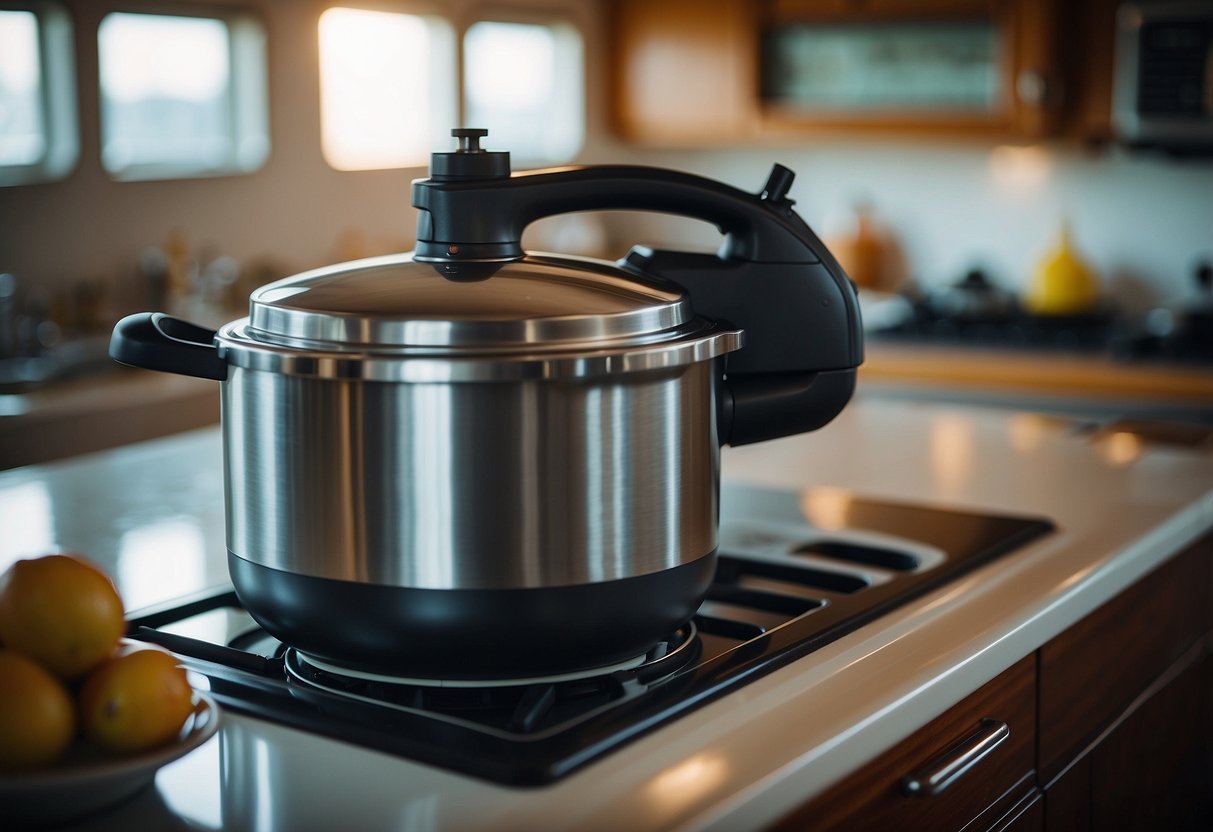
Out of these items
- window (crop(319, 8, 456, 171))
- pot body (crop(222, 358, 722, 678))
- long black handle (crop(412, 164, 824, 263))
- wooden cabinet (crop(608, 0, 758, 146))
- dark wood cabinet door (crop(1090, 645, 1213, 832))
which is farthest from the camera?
wooden cabinet (crop(608, 0, 758, 146))

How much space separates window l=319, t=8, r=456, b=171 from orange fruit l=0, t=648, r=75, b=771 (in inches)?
127

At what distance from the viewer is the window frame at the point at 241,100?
3406 mm

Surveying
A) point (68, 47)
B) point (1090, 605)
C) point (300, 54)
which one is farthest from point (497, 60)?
point (1090, 605)

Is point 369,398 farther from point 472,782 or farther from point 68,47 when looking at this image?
point 68,47

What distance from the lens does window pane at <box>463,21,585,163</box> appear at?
4.24 meters

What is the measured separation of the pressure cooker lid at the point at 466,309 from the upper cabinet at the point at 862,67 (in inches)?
114

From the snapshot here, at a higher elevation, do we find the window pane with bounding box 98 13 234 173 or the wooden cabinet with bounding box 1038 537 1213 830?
the window pane with bounding box 98 13 234 173

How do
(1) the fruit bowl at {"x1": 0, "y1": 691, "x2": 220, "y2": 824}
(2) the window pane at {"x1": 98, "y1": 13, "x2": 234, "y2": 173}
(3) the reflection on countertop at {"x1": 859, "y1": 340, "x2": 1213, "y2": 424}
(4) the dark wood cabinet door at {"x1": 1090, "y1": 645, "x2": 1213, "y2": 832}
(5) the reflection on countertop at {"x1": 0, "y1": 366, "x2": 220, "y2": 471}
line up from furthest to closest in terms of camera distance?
(2) the window pane at {"x1": 98, "y1": 13, "x2": 234, "y2": 173}, (3) the reflection on countertop at {"x1": 859, "y1": 340, "x2": 1213, "y2": 424}, (5) the reflection on countertop at {"x1": 0, "y1": 366, "x2": 220, "y2": 471}, (4) the dark wood cabinet door at {"x1": 1090, "y1": 645, "x2": 1213, "y2": 832}, (1) the fruit bowl at {"x1": 0, "y1": 691, "x2": 220, "y2": 824}

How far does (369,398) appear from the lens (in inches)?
29.8

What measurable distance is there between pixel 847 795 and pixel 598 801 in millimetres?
195

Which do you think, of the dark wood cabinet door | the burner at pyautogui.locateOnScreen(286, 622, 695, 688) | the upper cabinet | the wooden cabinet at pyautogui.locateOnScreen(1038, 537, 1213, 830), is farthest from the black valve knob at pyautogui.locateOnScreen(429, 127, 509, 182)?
the upper cabinet

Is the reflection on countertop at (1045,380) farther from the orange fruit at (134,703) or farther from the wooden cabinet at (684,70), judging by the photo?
the orange fruit at (134,703)

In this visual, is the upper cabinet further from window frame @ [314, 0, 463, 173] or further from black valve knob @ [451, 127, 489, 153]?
black valve knob @ [451, 127, 489, 153]

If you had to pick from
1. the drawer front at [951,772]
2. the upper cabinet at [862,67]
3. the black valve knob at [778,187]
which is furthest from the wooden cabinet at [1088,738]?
the upper cabinet at [862,67]
